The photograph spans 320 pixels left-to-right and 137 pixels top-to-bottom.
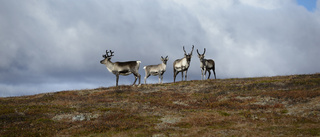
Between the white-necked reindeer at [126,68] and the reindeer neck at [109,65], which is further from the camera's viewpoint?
the reindeer neck at [109,65]

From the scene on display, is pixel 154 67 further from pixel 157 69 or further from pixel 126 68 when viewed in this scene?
pixel 126 68

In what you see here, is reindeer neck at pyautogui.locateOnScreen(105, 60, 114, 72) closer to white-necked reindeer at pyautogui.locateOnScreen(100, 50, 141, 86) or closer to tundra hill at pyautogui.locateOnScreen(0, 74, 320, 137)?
white-necked reindeer at pyautogui.locateOnScreen(100, 50, 141, 86)

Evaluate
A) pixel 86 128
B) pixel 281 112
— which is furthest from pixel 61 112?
pixel 281 112

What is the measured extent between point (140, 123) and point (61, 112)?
24.6 ft

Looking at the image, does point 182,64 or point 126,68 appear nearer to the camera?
point 126,68

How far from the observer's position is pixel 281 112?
17938mm

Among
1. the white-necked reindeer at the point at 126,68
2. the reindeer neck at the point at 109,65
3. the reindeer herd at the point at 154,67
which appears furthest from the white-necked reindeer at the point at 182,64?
the reindeer neck at the point at 109,65

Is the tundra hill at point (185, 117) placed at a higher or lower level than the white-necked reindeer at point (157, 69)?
lower

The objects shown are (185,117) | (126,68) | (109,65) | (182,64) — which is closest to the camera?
(185,117)

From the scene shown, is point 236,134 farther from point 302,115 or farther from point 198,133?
point 302,115

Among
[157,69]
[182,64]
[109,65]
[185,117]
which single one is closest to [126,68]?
[109,65]

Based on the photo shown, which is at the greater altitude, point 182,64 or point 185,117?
point 182,64

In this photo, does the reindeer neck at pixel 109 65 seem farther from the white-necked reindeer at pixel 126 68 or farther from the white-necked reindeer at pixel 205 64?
the white-necked reindeer at pixel 205 64

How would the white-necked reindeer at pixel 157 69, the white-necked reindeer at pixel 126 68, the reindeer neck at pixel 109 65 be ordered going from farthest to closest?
the white-necked reindeer at pixel 157 69, the reindeer neck at pixel 109 65, the white-necked reindeer at pixel 126 68
